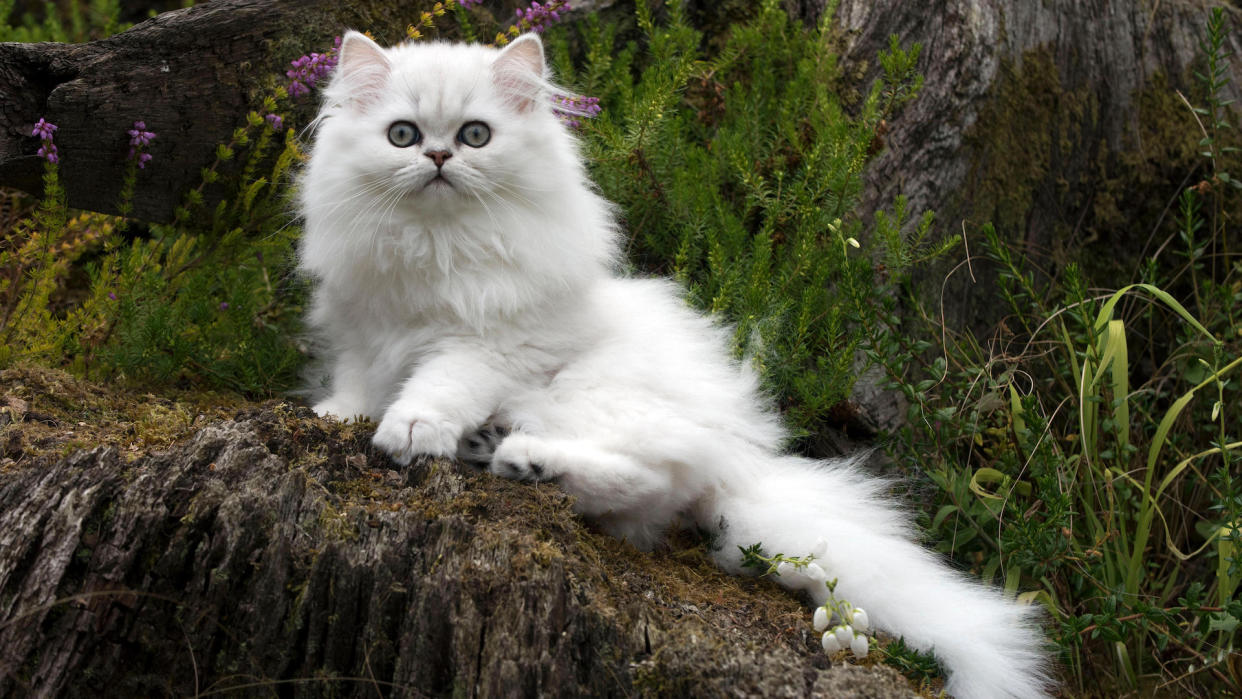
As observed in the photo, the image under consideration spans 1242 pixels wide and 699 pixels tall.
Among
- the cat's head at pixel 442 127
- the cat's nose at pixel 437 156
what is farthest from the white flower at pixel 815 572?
the cat's nose at pixel 437 156

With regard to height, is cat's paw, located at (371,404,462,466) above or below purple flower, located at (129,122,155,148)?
below

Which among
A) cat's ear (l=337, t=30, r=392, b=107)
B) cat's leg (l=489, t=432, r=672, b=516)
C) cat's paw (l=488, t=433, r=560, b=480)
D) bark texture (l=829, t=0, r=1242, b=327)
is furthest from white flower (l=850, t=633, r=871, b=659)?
bark texture (l=829, t=0, r=1242, b=327)

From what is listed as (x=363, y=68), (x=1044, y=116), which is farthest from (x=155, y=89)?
(x=1044, y=116)

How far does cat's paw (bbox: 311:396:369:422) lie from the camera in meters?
→ 2.53

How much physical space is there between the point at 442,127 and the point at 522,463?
0.89m

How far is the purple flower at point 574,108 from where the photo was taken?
2.79 meters

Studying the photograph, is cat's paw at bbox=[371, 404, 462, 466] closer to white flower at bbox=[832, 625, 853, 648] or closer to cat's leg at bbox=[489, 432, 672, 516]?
cat's leg at bbox=[489, 432, 672, 516]

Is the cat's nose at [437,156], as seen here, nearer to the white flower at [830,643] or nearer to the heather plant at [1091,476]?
the heather plant at [1091,476]

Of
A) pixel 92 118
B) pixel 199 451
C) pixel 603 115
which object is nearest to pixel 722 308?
pixel 603 115

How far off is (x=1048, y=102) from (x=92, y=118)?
354cm

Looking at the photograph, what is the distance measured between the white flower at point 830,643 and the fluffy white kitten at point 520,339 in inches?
10.6

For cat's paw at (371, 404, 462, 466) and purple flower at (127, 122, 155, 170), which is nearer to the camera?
cat's paw at (371, 404, 462, 466)

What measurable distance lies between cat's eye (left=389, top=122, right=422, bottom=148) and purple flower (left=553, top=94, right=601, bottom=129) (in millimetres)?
497

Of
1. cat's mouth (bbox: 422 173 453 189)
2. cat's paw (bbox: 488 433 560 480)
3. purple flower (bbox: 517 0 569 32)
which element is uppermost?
purple flower (bbox: 517 0 569 32)
